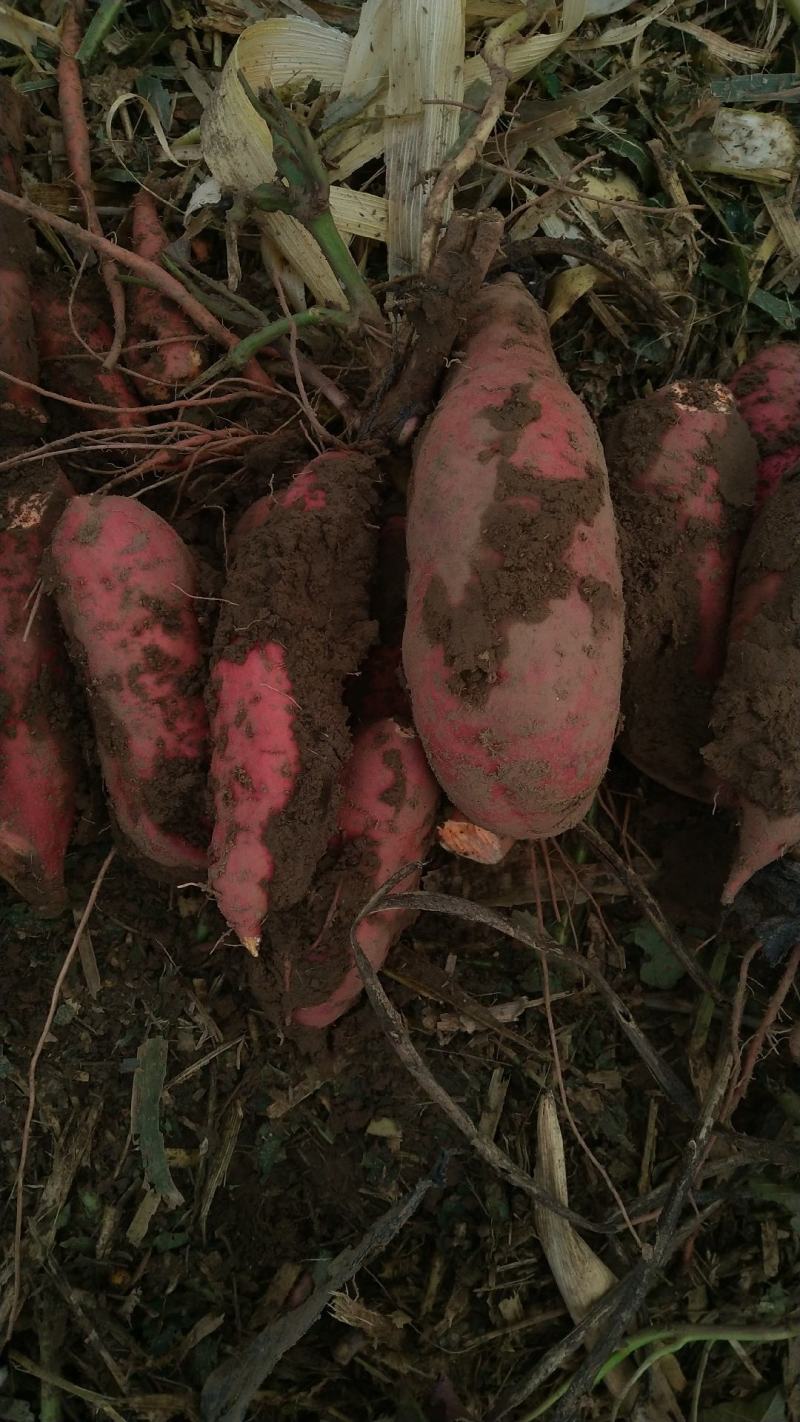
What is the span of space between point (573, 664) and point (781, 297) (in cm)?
94

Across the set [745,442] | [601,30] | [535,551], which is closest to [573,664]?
[535,551]

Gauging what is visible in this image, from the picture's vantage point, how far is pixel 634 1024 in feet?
4.77

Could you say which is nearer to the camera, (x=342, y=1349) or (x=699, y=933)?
(x=342, y=1349)

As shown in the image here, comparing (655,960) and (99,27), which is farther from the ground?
(99,27)

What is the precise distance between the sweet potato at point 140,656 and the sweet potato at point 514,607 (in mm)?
320

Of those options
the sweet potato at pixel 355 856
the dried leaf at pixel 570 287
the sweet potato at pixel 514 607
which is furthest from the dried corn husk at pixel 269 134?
the sweet potato at pixel 355 856

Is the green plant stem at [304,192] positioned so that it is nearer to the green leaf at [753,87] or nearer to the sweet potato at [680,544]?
the sweet potato at [680,544]

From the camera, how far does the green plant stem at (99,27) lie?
1492 mm

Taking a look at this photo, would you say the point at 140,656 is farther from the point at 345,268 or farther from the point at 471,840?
the point at 345,268

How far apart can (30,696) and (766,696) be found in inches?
39.4

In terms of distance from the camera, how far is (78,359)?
142 centimetres

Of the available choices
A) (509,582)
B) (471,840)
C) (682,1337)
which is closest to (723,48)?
(509,582)

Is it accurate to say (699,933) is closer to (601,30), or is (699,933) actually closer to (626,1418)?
(626,1418)

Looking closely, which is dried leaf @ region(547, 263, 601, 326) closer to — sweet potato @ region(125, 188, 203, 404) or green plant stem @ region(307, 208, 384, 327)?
green plant stem @ region(307, 208, 384, 327)
